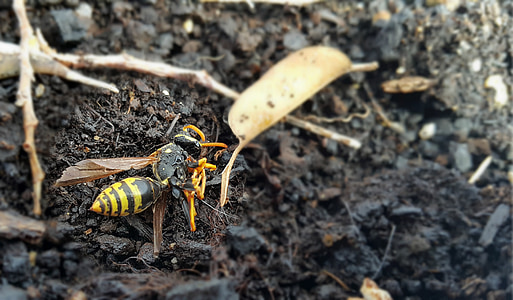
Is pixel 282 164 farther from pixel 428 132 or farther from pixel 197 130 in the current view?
pixel 428 132

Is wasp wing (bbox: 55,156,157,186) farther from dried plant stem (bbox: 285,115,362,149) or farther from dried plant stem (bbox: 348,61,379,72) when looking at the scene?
dried plant stem (bbox: 348,61,379,72)

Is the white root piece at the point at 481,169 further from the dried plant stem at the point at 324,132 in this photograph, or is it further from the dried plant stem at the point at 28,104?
the dried plant stem at the point at 28,104

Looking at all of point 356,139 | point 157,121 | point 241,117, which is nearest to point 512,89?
point 356,139

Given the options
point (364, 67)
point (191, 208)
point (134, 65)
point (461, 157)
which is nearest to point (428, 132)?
point (461, 157)

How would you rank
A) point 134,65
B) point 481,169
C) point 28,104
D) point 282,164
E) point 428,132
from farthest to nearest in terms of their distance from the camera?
1. point 428,132
2. point 481,169
3. point 282,164
4. point 134,65
5. point 28,104

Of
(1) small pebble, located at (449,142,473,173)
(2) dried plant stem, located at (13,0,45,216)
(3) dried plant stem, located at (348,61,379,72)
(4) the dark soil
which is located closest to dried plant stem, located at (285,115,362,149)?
(4) the dark soil

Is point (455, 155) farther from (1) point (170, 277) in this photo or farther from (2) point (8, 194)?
(2) point (8, 194)

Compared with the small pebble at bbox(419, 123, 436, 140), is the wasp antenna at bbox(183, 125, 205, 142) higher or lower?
higher
